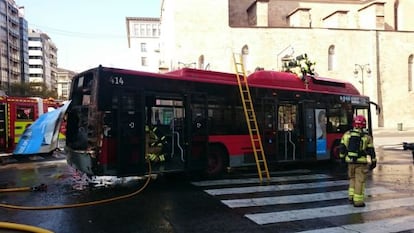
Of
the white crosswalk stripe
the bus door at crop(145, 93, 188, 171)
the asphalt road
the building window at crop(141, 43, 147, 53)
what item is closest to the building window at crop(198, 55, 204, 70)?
the asphalt road

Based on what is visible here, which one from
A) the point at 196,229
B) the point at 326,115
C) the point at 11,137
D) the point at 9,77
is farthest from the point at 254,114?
the point at 9,77

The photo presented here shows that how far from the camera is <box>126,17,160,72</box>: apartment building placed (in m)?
105

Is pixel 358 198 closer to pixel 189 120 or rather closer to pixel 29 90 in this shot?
pixel 189 120

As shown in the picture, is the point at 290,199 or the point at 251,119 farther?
the point at 251,119

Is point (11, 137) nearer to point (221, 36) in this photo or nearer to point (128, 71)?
point (128, 71)

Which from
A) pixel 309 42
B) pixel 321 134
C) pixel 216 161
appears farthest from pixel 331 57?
pixel 216 161

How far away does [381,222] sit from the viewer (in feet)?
22.9

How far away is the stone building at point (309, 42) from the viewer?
5203cm

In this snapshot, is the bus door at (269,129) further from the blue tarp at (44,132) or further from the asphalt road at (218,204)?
the blue tarp at (44,132)

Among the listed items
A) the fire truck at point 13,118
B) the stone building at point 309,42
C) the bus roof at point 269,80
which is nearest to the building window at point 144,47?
the stone building at point 309,42

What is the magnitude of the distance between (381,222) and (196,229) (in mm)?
2866

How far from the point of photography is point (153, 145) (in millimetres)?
10328

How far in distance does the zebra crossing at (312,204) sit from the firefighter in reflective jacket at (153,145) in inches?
45.8

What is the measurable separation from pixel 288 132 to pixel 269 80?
163 centimetres
